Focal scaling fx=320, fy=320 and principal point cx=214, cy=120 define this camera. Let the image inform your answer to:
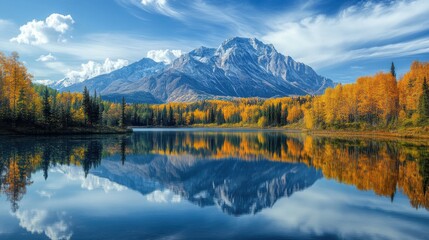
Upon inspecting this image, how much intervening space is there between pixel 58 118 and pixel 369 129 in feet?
322

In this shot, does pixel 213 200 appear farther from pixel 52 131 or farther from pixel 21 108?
pixel 52 131

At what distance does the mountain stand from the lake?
97 mm

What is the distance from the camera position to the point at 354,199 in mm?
22922

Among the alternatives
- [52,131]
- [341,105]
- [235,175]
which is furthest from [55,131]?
[341,105]

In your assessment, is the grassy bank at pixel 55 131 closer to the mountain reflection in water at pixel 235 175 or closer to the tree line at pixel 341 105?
the tree line at pixel 341 105

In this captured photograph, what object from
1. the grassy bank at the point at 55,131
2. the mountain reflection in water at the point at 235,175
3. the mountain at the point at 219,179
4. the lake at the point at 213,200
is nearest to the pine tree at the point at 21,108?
the grassy bank at the point at 55,131

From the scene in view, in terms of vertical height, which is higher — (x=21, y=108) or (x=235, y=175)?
(x=21, y=108)

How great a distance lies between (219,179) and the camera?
3198cm

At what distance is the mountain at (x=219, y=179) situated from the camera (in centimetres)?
2347

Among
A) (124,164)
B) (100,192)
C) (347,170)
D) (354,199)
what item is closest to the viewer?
(354,199)

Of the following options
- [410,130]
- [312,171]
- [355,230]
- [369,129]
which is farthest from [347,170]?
[369,129]

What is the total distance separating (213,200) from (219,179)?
904cm

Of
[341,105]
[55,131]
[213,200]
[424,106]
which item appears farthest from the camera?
[341,105]

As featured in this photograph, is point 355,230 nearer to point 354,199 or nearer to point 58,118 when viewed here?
point 354,199
